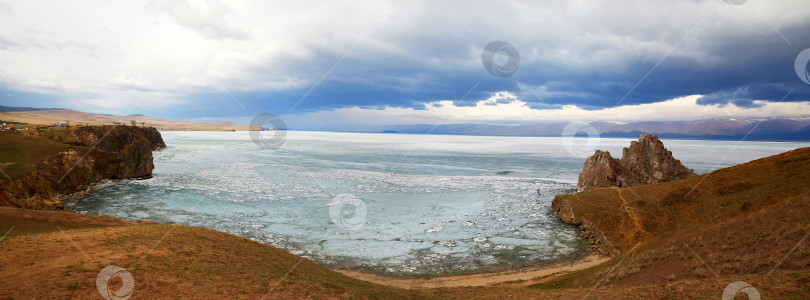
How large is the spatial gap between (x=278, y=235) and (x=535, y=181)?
45.6 m

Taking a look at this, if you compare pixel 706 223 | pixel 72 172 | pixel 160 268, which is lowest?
pixel 72 172

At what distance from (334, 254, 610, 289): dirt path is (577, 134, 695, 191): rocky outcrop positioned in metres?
26.9

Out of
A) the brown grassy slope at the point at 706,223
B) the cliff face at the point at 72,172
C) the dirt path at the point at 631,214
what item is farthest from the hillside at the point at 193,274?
the cliff face at the point at 72,172

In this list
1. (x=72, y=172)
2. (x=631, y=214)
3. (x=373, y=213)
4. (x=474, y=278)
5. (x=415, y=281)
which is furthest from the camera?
(x=72, y=172)

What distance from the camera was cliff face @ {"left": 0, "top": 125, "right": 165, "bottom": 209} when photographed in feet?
106

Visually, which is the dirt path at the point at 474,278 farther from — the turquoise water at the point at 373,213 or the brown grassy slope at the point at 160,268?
the brown grassy slope at the point at 160,268

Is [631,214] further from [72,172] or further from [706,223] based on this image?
[72,172]

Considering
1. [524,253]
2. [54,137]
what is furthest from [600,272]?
[54,137]

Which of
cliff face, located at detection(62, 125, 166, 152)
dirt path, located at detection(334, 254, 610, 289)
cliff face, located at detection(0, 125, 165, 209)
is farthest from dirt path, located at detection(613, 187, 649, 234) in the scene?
cliff face, located at detection(62, 125, 166, 152)

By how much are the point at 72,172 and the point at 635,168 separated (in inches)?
2974

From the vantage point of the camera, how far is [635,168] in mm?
48875

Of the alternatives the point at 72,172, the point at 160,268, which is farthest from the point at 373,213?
the point at 72,172

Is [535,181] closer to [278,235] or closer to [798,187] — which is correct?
[798,187]

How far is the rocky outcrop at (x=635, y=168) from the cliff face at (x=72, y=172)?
59424 mm
